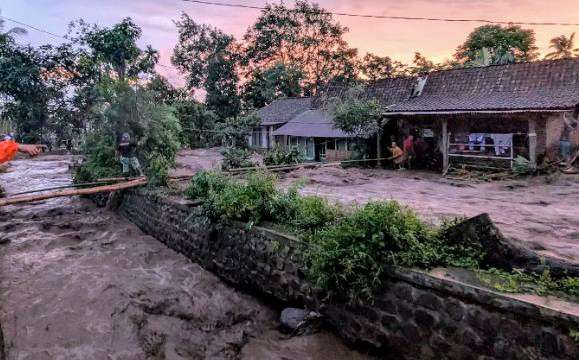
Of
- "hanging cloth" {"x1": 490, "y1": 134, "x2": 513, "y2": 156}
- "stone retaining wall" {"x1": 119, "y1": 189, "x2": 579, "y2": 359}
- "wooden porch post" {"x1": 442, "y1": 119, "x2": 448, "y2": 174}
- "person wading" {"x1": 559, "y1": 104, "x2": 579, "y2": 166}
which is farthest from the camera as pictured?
"wooden porch post" {"x1": 442, "y1": 119, "x2": 448, "y2": 174}

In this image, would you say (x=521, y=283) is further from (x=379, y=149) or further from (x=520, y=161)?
(x=379, y=149)

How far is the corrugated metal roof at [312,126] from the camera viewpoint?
837 inches

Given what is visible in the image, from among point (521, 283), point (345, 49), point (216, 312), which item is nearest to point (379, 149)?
point (216, 312)

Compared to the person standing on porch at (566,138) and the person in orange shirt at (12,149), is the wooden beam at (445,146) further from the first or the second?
the person in orange shirt at (12,149)

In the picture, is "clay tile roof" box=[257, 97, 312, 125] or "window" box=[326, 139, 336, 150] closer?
"window" box=[326, 139, 336, 150]

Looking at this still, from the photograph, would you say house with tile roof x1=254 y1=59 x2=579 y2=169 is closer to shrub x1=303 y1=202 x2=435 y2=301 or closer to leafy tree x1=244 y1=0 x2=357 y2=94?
shrub x1=303 y1=202 x2=435 y2=301

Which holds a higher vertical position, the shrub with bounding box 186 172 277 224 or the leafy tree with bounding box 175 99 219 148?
the leafy tree with bounding box 175 99 219 148

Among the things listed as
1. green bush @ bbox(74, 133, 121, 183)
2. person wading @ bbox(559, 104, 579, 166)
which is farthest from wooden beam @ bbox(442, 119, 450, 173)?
green bush @ bbox(74, 133, 121, 183)

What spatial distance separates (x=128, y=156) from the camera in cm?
1197

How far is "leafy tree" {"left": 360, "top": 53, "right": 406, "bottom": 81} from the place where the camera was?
1344 inches

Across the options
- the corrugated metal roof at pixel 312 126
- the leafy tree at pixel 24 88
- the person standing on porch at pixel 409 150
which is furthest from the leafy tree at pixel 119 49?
the person standing on porch at pixel 409 150

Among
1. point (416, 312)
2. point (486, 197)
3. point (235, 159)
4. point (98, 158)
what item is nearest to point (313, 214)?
point (416, 312)

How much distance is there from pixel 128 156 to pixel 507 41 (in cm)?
3112

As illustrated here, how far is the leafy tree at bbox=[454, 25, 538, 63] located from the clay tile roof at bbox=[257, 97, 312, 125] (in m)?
14.1
